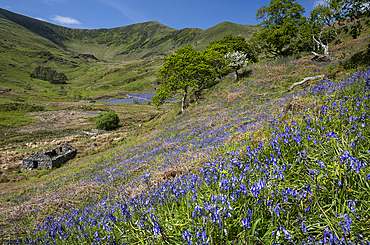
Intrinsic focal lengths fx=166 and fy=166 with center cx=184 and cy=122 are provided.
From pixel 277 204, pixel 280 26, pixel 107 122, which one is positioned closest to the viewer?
pixel 277 204

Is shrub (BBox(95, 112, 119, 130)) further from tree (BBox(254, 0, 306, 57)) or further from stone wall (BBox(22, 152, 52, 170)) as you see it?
tree (BBox(254, 0, 306, 57))

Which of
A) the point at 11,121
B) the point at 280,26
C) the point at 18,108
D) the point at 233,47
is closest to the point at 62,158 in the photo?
the point at 233,47

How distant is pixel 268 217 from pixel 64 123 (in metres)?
93.3

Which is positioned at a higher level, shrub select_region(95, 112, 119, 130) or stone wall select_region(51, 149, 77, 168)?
shrub select_region(95, 112, 119, 130)

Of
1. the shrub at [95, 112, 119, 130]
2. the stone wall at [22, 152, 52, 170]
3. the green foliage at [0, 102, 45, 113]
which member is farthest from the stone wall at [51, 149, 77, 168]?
the green foliage at [0, 102, 45, 113]

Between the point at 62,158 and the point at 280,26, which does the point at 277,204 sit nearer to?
the point at 62,158

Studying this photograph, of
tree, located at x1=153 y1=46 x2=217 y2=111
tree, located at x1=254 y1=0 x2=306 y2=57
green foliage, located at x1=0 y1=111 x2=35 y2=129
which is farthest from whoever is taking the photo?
green foliage, located at x1=0 y1=111 x2=35 y2=129

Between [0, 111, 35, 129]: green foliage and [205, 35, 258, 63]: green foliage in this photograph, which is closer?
[205, 35, 258, 63]: green foliage

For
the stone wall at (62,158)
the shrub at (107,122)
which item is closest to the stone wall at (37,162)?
the stone wall at (62,158)

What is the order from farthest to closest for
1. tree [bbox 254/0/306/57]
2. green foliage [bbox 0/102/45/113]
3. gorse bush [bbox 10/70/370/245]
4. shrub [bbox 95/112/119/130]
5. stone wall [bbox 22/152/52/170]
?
green foliage [bbox 0/102/45/113]
shrub [bbox 95/112/119/130]
tree [bbox 254/0/306/57]
stone wall [bbox 22/152/52/170]
gorse bush [bbox 10/70/370/245]

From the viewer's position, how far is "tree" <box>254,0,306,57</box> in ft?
137

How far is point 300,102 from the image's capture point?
7500mm

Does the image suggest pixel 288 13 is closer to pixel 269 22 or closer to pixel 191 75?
pixel 269 22

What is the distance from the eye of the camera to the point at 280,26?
46.0 m
